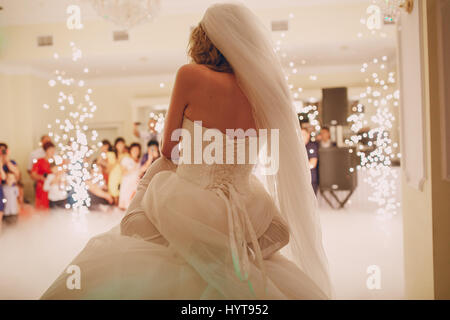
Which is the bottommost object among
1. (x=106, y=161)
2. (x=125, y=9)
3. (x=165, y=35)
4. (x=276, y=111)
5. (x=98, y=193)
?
(x=98, y=193)

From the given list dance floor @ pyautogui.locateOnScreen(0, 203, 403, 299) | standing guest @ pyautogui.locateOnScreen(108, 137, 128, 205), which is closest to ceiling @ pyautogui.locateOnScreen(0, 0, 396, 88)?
standing guest @ pyautogui.locateOnScreen(108, 137, 128, 205)

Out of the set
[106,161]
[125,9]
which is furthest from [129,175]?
[125,9]

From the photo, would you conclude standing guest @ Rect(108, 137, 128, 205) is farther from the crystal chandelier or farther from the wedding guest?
the crystal chandelier

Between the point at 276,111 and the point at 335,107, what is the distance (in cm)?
628

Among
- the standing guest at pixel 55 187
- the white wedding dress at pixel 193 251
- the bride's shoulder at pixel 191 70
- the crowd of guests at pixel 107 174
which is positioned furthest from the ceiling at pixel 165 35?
the white wedding dress at pixel 193 251

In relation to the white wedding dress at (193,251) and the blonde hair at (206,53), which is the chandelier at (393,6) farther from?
the white wedding dress at (193,251)

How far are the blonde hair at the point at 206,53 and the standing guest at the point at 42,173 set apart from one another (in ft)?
18.0

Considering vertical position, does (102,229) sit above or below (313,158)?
below

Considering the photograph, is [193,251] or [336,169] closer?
[193,251]

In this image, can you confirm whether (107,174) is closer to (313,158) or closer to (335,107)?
(313,158)

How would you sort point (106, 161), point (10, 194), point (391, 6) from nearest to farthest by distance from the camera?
point (391, 6)
point (10, 194)
point (106, 161)

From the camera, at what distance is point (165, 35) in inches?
240

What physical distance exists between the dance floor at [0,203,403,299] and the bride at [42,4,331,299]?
158 cm

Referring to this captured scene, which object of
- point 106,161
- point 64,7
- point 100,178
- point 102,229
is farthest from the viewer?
point 106,161
